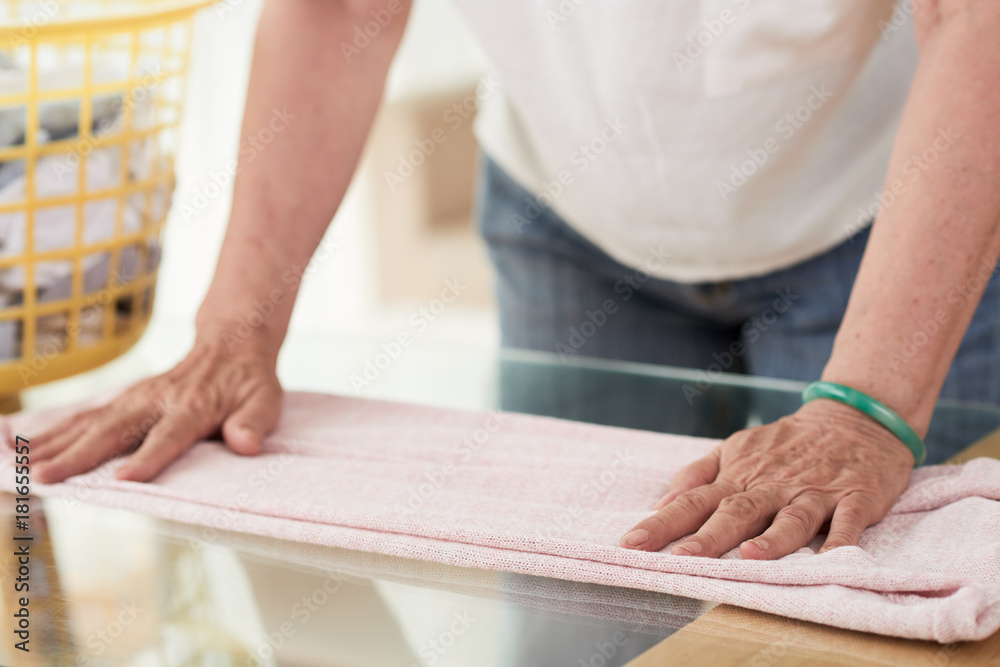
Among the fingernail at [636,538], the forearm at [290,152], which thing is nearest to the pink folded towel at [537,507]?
the fingernail at [636,538]

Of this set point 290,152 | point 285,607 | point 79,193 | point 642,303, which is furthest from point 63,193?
point 642,303

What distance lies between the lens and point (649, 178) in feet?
3.01

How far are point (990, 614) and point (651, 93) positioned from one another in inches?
21.3

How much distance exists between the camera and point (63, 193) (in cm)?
79

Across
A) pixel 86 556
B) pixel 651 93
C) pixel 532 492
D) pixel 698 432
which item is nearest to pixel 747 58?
pixel 651 93

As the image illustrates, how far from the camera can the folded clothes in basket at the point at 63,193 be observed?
77 cm

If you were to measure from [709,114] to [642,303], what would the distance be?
236 mm

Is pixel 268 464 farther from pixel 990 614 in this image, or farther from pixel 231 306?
pixel 990 614

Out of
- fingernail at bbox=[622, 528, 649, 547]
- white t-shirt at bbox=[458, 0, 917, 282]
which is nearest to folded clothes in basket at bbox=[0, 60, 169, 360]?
white t-shirt at bbox=[458, 0, 917, 282]

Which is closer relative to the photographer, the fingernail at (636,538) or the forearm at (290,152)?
the fingernail at (636,538)

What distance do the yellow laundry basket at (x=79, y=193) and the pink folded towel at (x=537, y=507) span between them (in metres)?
0.08

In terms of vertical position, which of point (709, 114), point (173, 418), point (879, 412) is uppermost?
point (709, 114)

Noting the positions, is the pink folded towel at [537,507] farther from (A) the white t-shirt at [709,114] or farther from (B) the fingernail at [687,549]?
(A) the white t-shirt at [709,114]

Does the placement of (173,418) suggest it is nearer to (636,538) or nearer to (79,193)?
(79,193)
